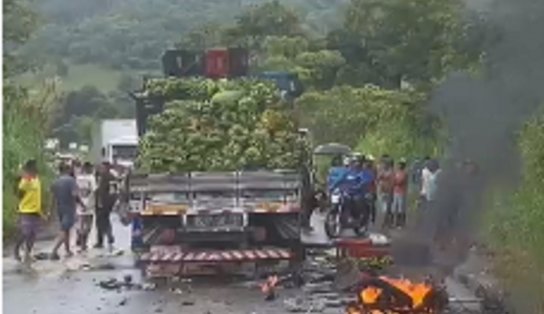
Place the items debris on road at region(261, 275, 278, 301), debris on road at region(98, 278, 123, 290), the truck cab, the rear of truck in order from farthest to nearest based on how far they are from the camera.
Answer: the truck cab, the rear of truck, debris on road at region(98, 278, 123, 290), debris on road at region(261, 275, 278, 301)

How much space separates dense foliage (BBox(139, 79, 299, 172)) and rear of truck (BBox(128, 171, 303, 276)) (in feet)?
1.68

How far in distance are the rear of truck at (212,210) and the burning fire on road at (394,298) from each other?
169 inches

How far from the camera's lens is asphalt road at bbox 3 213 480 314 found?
1240 cm

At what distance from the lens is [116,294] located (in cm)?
1353

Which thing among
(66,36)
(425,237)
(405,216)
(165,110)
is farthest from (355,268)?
(66,36)

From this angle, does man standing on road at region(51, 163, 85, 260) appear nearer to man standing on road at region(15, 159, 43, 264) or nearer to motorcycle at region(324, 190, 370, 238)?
man standing on road at region(15, 159, 43, 264)

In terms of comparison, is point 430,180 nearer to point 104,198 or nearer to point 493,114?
point 493,114

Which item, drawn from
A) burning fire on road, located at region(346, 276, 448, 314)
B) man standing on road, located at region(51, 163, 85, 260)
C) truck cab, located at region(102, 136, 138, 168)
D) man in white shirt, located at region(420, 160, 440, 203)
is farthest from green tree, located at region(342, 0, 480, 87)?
burning fire on road, located at region(346, 276, 448, 314)

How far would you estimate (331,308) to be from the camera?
1199 centimetres

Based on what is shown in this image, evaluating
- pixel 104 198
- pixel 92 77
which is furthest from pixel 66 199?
pixel 92 77

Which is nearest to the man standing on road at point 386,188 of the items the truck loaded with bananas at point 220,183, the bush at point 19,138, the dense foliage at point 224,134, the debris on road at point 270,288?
the dense foliage at point 224,134

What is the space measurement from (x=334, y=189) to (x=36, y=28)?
18154 millimetres

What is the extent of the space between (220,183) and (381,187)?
6851 mm

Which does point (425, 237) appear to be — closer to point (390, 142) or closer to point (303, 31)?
point (390, 142)
